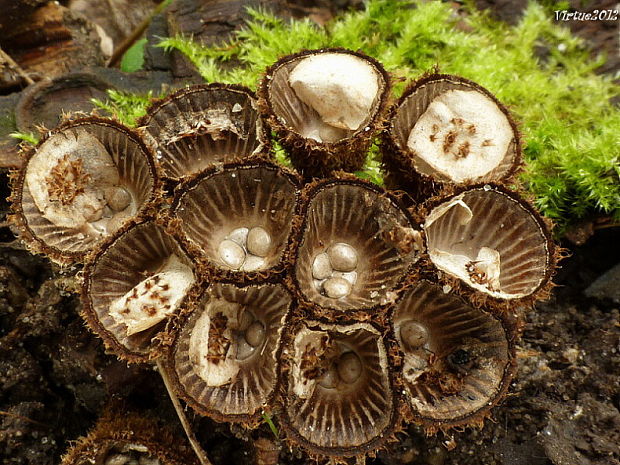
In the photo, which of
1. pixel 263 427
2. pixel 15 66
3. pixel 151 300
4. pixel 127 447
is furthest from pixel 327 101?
pixel 15 66

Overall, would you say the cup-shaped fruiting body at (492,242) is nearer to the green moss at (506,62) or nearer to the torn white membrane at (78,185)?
the green moss at (506,62)

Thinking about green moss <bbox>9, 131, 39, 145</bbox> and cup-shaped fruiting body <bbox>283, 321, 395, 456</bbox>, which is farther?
green moss <bbox>9, 131, 39, 145</bbox>

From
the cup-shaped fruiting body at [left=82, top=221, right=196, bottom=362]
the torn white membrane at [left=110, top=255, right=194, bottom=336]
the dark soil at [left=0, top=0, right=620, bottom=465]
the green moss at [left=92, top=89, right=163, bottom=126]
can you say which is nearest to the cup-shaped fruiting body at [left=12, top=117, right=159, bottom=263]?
the cup-shaped fruiting body at [left=82, top=221, right=196, bottom=362]

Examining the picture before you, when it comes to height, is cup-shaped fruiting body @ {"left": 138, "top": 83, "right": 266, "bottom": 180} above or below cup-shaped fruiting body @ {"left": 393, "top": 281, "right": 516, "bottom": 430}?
above

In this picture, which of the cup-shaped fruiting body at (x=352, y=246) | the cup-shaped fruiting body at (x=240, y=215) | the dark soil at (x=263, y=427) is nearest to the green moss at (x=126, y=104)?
the dark soil at (x=263, y=427)

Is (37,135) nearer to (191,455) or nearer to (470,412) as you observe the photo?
(191,455)

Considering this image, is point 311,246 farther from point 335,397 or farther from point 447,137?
point 447,137

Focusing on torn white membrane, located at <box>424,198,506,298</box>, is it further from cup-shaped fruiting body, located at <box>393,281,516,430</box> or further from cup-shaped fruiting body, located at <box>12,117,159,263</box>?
cup-shaped fruiting body, located at <box>12,117,159,263</box>
